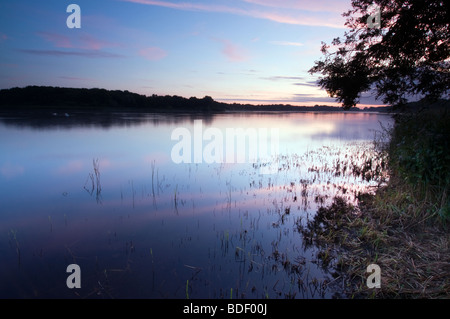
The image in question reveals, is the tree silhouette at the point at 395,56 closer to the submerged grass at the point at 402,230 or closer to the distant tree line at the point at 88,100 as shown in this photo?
the submerged grass at the point at 402,230

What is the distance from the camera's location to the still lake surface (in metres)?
4.52

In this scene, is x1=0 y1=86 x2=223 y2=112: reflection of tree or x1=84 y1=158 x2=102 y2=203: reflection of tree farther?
x1=0 y1=86 x2=223 y2=112: reflection of tree

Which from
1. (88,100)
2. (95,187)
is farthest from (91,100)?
(95,187)

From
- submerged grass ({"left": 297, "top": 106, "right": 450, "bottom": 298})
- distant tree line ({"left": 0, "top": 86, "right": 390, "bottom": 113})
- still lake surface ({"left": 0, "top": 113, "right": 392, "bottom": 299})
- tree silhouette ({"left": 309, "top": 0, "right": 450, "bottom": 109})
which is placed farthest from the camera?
distant tree line ({"left": 0, "top": 86, "right": 390, "bottom": 113})

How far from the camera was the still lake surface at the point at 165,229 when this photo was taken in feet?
14.8

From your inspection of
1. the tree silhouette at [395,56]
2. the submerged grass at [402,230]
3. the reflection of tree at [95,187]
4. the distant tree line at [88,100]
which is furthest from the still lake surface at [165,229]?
the distant tree line at [88,100]

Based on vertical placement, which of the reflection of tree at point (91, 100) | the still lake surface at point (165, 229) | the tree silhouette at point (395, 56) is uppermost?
the reflection of tree at point (91, 100)

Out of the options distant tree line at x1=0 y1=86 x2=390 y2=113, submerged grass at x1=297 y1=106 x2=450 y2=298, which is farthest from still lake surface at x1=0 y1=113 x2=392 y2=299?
distant tree line at x1=0 y1=86 x2=390 y2=113

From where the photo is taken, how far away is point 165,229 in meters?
6.79

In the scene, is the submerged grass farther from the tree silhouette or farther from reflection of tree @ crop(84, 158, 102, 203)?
reflection of tree @ crop(84, 158, 102, 203)
